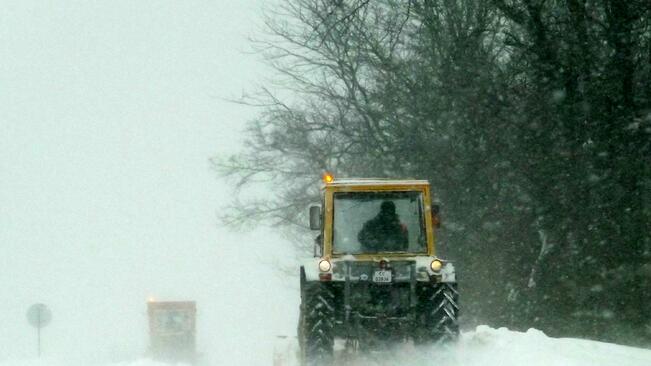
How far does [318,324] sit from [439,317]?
50.7 inches

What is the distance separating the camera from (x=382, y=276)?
12547 millimetres

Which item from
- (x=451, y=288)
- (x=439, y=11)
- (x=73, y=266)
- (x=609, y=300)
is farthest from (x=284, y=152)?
(x=73, y=266)

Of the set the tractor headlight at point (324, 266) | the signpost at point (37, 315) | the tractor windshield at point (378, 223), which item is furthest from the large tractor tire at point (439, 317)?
the signpost at point (37, 315)

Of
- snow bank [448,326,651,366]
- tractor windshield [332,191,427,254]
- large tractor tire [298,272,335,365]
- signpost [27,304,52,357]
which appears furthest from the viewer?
signpost [27,304,52,357]

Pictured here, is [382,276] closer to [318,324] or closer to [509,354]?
[318,324]

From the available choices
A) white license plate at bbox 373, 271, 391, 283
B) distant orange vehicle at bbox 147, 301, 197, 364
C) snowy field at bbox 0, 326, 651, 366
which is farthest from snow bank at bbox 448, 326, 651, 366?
distant orange vehicle at bbox 147, 301, 197, 364

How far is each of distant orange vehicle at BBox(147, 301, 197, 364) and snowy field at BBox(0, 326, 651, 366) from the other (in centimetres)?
2189

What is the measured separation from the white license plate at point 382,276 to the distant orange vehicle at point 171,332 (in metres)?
22.8

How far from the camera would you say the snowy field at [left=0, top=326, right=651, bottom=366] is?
10.9 m

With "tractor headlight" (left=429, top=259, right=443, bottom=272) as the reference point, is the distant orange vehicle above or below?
below

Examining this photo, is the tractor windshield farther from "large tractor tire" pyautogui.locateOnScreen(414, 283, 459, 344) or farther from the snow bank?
the snow bank

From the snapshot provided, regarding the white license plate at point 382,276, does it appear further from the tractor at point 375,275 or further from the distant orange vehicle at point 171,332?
the distant orange vehicle at point 171,332

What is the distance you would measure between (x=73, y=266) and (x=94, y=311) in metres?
37.5

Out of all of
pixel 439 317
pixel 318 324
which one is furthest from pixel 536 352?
pixel 318 324
